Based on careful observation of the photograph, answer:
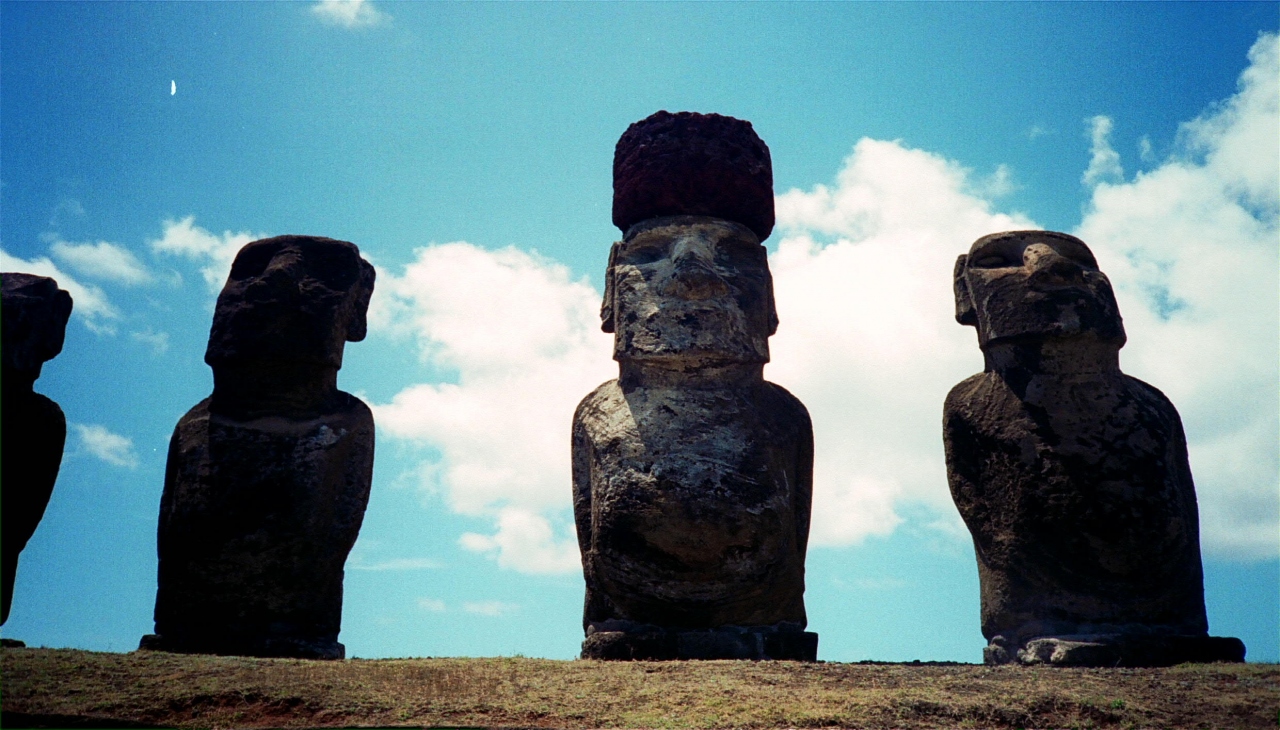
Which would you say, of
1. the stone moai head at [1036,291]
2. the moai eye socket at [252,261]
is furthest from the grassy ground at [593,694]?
the moai eye socket at [252,261]

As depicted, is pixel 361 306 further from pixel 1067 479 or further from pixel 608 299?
pixel 1067 479

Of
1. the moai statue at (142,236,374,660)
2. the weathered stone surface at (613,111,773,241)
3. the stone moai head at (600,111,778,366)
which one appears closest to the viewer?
the moai statue at (142,236,374,660)

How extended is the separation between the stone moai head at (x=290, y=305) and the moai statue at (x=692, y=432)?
2.13m

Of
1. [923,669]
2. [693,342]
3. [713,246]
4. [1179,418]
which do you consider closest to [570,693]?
[923,669]

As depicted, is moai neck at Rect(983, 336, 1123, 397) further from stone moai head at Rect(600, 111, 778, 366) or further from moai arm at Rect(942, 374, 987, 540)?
stone moai head at Rect(600, 111, 778, 366)

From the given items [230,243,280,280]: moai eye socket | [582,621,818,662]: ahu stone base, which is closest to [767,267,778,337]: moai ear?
[582,621,818,662]: ahu stone base

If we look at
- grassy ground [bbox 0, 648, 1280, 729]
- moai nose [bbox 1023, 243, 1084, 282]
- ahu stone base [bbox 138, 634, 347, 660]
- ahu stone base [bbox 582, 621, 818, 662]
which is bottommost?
grassy ground [bbox 0, 648, 1280, 729]

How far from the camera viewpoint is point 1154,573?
29.7 feet

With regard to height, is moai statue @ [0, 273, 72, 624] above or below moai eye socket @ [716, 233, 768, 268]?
below

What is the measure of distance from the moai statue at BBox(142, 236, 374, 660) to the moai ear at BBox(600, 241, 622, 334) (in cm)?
205

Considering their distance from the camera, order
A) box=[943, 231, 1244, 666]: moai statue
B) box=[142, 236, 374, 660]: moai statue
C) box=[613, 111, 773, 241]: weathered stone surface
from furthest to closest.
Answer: box=[613, 111, 773, 241]: weathered stone surface
box=[142, 236, 374, 660]: moai statue
box=[943, 231, 1244, 666]: moai statue

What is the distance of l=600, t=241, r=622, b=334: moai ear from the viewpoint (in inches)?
402

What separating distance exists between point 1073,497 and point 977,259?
2.22 m

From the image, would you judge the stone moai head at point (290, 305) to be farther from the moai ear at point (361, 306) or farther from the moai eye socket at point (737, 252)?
the moai eye socket at point (737, 252)
